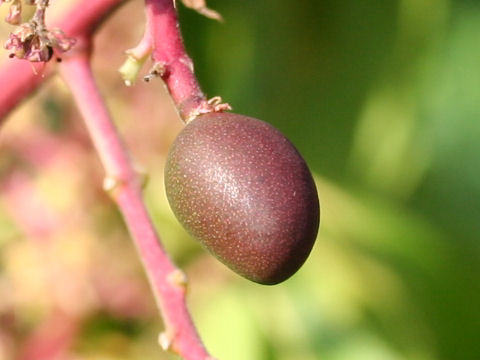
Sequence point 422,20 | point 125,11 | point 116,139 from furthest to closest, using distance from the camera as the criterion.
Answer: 1. point 125,11
2. point 422,20
3. point 116,139

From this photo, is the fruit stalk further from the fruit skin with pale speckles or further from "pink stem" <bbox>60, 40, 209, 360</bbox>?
"pink stem" <bbox>60, 40, 209, 360</bbox>

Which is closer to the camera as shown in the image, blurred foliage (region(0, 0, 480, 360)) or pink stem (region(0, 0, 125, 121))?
pink stem (region(0, 0, 125, 121))

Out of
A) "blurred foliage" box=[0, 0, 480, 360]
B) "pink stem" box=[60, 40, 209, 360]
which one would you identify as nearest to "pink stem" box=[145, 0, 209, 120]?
"pink stem" box=[60, 40, 209, 360]

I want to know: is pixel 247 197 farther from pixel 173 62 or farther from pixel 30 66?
pixel 30 66

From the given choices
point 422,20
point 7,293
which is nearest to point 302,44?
point 422,20

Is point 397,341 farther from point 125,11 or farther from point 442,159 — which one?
point 125,11

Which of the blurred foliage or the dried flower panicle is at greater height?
the dried flower panicle

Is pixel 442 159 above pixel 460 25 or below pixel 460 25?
below
